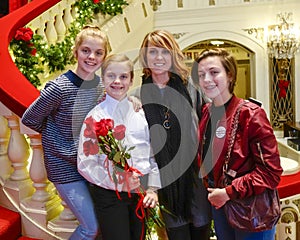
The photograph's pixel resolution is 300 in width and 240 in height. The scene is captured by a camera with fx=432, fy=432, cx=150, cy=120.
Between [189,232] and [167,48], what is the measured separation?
88 cm

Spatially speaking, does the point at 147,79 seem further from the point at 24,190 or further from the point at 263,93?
the point at 263,93

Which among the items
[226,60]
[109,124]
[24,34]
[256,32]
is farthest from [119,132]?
[256,32]

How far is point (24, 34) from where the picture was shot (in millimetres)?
4102

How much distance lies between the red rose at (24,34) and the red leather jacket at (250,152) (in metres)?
2.81

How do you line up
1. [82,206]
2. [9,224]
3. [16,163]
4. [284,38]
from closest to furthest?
1. [82,206]
2. [9,224]
3. [16,163]
4. [284,38]

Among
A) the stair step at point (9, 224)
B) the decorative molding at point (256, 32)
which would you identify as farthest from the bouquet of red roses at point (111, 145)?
the decorative molding at point (256, 32)

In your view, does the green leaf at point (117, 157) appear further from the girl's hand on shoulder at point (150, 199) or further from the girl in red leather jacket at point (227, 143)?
the girl in red leather jacket at point (227, 143)

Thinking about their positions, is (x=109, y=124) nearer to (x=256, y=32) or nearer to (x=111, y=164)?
(x=111, y=164)

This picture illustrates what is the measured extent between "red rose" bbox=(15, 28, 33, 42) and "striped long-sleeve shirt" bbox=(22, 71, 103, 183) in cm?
223

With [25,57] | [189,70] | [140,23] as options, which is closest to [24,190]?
[189,70]

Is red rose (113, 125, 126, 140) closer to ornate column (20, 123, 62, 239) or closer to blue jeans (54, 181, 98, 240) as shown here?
blue jeans (54, 181, 98, 240)

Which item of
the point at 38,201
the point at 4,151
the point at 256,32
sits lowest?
the point at 38,201

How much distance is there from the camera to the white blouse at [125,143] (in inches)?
74.2

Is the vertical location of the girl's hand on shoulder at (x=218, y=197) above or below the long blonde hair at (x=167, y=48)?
below
